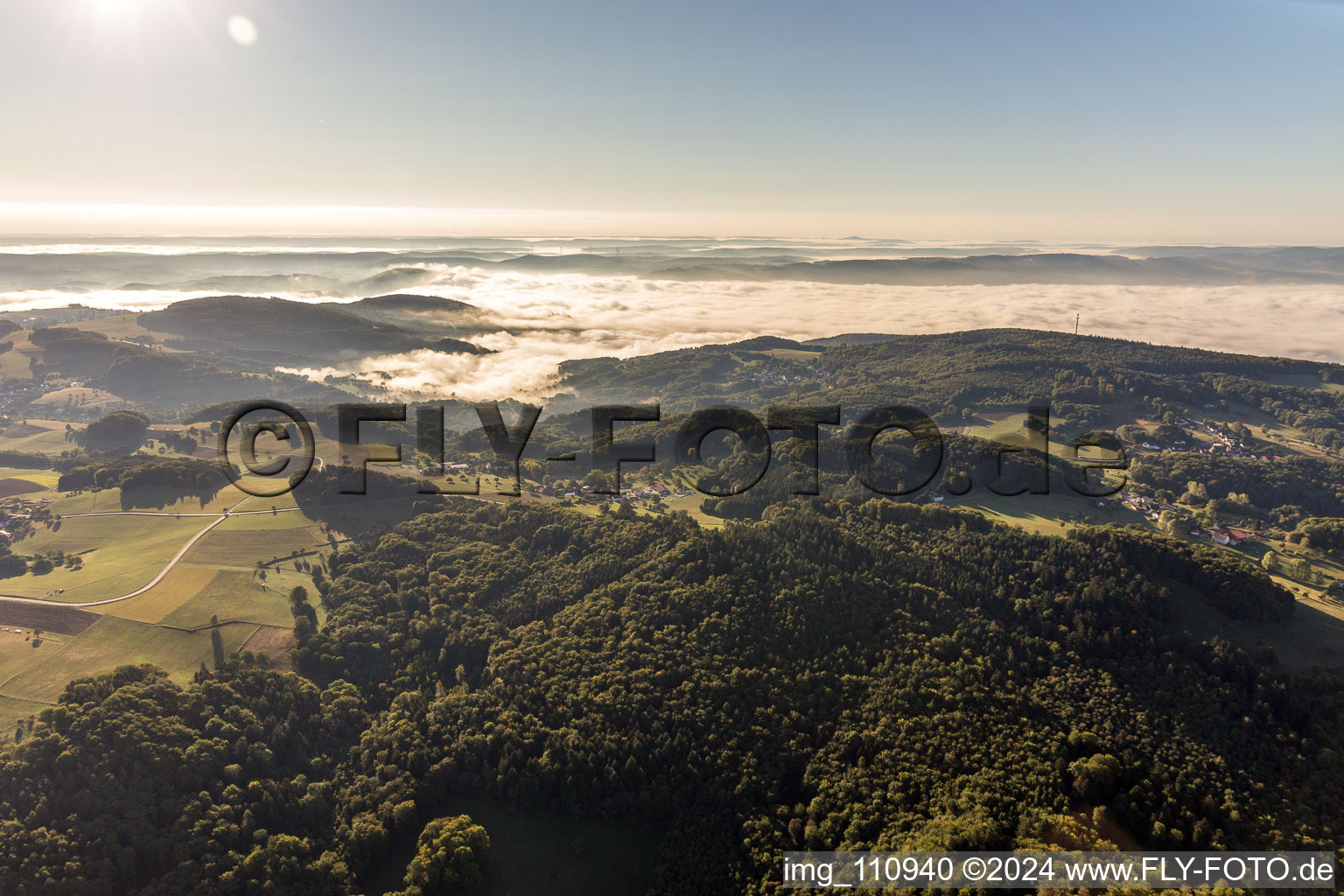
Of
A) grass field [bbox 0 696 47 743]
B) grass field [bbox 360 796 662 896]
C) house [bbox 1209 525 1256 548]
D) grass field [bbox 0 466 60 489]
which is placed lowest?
grass field [bbox 360 796 662 896]

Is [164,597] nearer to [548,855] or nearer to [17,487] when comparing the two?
[548,855]

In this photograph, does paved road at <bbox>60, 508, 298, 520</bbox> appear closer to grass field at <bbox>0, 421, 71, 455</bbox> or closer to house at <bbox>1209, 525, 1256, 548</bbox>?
grass field at <bbox>0, 421, 71, 455</bbox>

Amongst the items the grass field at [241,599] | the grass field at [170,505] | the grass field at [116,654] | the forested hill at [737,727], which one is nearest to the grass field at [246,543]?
the grass field at [241,599]

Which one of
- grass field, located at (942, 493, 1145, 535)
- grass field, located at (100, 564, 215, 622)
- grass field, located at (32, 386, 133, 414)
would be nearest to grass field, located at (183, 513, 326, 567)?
grass field, located at (100, 564, 215, 622)

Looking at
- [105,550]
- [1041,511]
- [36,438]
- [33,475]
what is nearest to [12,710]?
[105,550]

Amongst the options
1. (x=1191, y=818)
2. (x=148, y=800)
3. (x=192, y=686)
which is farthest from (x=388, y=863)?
(x=1191, y=818)

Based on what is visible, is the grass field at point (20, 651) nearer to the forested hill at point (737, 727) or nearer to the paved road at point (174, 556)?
the paved road at point (174, 556)

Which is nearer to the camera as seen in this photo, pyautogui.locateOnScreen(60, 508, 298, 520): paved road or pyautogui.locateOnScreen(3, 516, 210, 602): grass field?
pyautogui.locateOnScreen(3, 516, 210, 602): grass field
